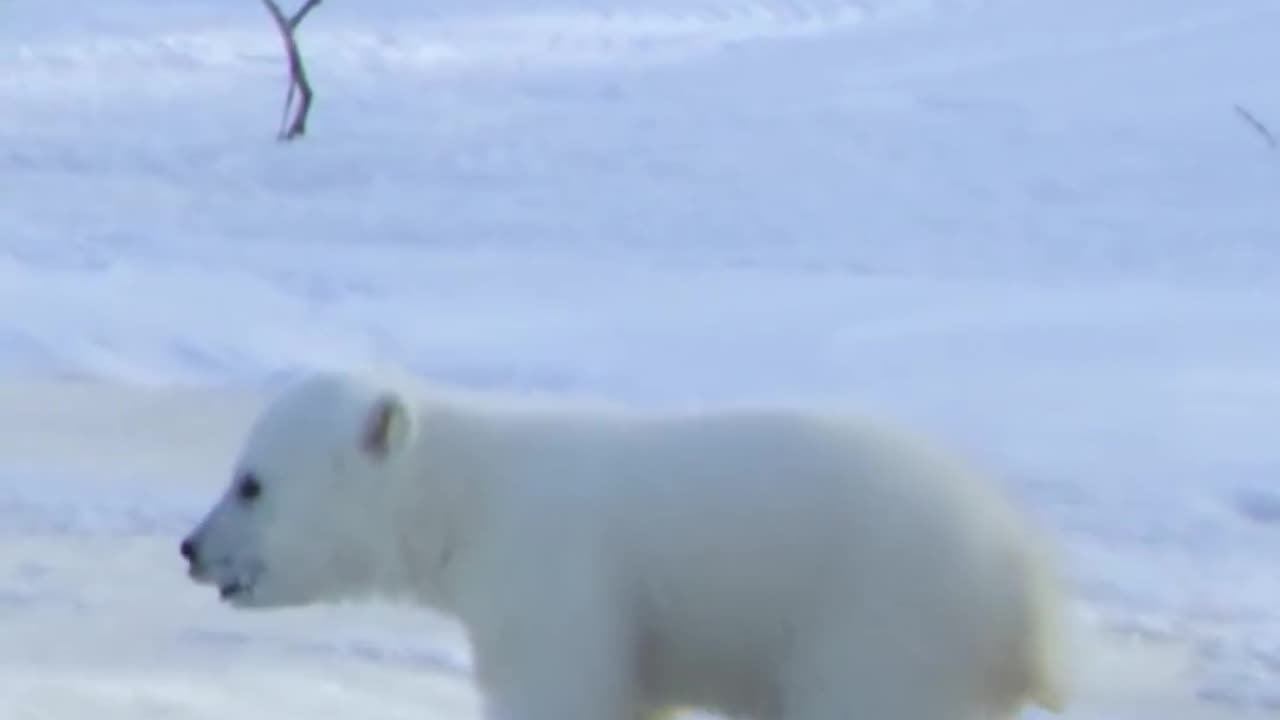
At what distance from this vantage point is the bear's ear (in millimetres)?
4520

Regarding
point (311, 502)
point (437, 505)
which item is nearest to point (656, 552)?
point (437, 505)

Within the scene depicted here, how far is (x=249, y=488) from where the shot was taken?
15.1ft

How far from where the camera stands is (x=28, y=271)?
13.8m

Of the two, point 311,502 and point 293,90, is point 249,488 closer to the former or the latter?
point 311,502

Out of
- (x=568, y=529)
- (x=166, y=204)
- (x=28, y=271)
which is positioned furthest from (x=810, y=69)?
(x=568, y=529)

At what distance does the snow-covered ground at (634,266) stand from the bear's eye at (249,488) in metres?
1.32

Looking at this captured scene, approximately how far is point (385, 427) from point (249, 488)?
0.24m

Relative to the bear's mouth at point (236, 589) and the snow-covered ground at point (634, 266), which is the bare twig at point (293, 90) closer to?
the snow-covered ground at point (634, 266)

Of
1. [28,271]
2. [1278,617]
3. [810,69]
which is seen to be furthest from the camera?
[810,69]

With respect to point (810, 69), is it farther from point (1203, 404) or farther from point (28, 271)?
point (1203, 404)

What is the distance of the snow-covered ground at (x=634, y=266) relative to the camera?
700 centimetres

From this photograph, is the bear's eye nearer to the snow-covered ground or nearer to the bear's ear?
the bear's ear

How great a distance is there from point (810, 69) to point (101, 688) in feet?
56.4

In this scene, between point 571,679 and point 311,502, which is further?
point 311,502
